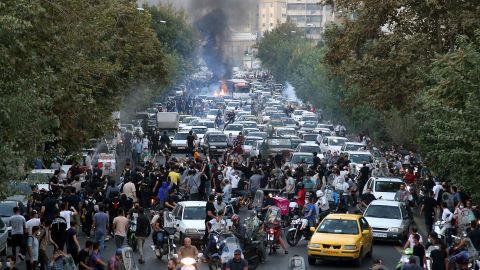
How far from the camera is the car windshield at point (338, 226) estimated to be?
98.8 ft

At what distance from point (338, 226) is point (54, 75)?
26.5 feet

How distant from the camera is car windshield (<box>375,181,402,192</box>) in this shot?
4172 cm

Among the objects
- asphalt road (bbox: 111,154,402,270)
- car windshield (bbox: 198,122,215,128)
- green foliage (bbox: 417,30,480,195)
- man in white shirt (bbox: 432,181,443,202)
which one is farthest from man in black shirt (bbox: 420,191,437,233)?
car windshield (bbox: 198,122,215,128)

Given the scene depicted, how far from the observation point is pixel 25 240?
91.4 feet

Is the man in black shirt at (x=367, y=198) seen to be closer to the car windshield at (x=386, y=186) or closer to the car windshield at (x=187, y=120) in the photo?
the car windshield at (x=386, y=186)

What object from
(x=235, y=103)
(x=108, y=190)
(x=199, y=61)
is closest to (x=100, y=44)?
(x=108, y=190)

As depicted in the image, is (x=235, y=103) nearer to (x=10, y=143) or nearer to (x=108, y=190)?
(x=108, y=190)

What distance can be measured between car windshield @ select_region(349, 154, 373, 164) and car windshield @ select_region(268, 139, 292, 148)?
6.06m

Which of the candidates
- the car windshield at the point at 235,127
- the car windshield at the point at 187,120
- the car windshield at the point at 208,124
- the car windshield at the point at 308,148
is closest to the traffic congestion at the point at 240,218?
the car windshield at the point at 308,148

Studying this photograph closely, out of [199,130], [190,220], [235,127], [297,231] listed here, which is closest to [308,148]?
[199,130]

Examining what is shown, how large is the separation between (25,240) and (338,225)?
25.0 feet

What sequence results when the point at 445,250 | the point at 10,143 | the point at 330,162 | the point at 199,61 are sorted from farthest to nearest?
the point at 199,61
the point at 330,162
the point at 445,250
the point at 10,143

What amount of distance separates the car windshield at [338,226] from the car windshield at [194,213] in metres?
3.95

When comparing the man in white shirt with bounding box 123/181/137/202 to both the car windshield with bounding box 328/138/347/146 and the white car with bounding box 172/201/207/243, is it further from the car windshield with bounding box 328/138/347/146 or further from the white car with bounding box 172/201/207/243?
the car windshield with bounding box 328/138/347/146
